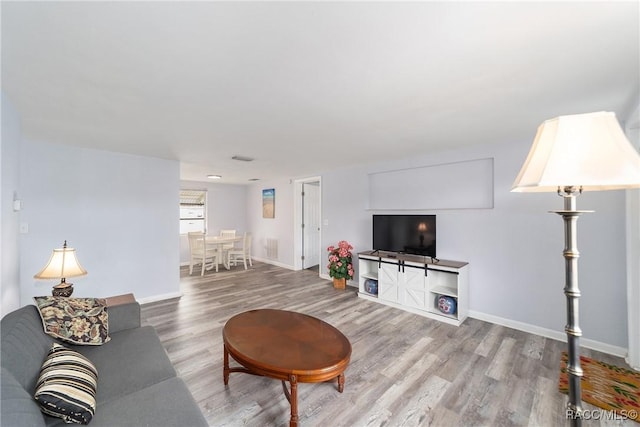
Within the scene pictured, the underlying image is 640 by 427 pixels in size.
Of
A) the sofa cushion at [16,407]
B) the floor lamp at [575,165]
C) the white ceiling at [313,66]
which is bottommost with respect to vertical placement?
the sofa cushion at [16,407]

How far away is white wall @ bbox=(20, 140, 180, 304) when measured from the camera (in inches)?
125

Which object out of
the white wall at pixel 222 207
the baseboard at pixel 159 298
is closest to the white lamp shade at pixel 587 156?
the baseboard at pixel 159 298

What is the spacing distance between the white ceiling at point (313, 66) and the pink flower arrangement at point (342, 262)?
2444 millimetres

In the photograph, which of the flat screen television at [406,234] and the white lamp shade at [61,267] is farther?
the flat screen television at [406,234]

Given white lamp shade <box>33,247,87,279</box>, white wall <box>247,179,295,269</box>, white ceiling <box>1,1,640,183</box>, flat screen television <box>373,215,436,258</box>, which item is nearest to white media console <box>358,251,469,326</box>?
flat screen television <box>373,215,436,258</box>

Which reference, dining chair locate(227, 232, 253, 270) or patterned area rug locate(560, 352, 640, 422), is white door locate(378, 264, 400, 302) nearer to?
patterned area rug locate(560, 352, 640, 422)

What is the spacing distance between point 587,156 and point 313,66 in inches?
53.8

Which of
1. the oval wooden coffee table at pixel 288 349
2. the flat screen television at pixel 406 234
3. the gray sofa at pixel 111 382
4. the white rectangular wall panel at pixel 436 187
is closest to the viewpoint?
the gray sofa at pixel 111 382

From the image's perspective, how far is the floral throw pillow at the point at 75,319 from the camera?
168 centimetres

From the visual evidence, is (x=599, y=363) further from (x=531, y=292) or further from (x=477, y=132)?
(x=477, y=132)

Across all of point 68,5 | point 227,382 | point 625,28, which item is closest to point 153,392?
point 227,382

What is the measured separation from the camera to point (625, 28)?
4.10 feet

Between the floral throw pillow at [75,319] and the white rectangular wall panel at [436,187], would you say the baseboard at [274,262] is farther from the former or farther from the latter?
the floral throw pillow at [75,319]

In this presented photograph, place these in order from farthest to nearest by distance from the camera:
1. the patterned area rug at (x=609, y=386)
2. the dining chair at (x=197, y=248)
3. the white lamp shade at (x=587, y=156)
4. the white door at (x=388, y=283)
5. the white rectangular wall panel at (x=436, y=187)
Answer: the dining chair at (x=197, y=248) < the white door at (x=388, y=283) < the white rectangular wall panel at (x=436, y=187) < the patterned area rug at (x=609, y=386) < the white lamp shade at (x=587, y=156)
